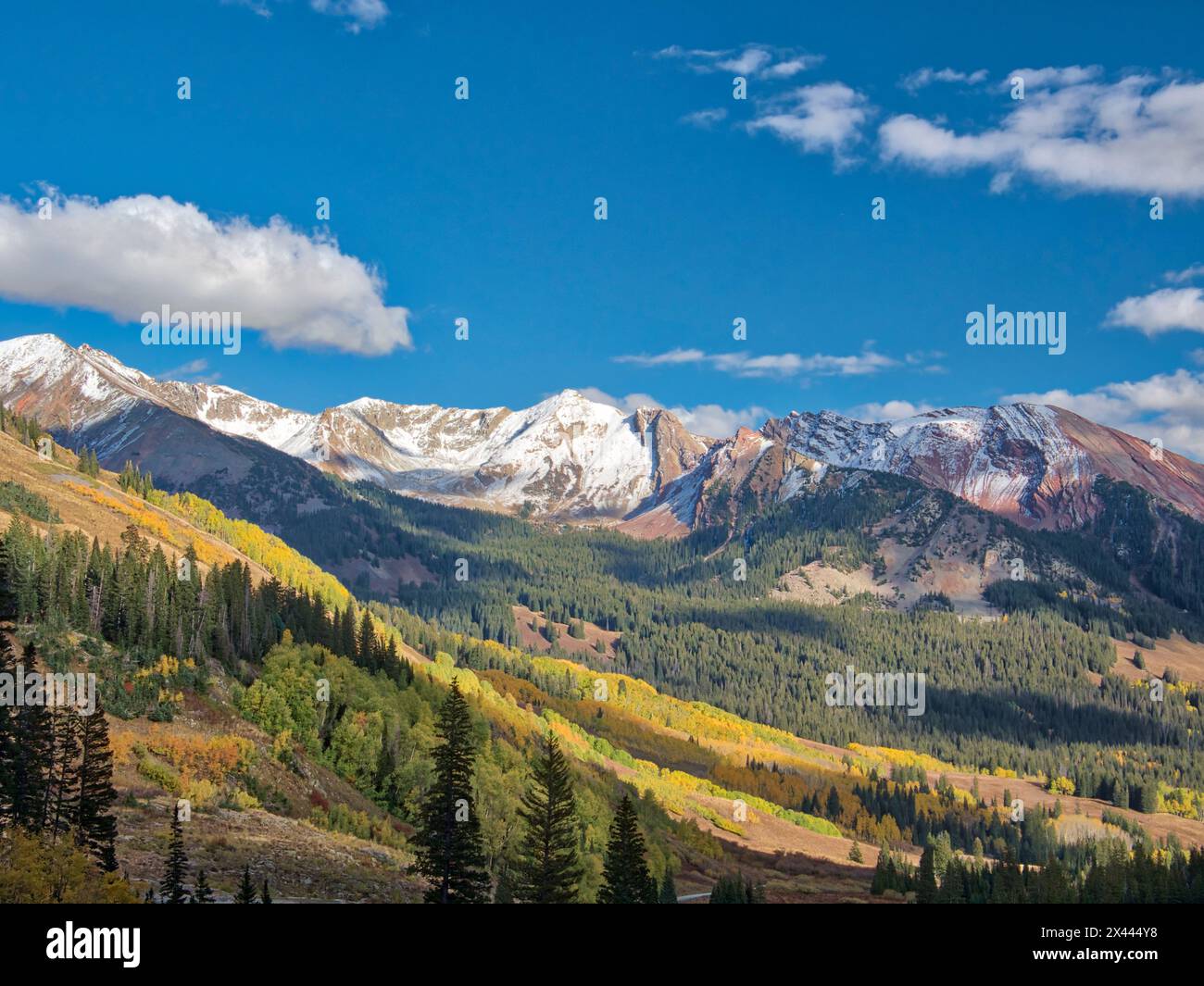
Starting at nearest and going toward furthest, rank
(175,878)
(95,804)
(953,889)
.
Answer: (175,878), (95,804), (953,889)

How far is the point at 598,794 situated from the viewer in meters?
146

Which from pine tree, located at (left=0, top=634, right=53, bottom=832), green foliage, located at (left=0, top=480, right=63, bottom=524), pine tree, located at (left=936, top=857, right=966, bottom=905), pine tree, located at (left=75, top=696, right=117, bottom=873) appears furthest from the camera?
green foliage, located at (left=0, top=480, right=63, bottom=524)

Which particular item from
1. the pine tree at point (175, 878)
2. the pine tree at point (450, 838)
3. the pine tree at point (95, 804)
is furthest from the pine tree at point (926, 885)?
the pine tree at point (95, 804)

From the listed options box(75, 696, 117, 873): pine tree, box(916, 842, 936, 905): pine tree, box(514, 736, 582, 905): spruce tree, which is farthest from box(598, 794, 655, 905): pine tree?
box(916, 842, 936, 905): pine tree

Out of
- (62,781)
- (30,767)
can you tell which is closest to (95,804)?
(62,781)

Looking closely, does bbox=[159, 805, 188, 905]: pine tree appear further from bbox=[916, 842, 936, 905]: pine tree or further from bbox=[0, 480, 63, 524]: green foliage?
bbox=[916, 842, 936, 905]: pine tree

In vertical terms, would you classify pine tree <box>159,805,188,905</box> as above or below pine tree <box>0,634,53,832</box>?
below

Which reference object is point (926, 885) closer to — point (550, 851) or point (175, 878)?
point (550, 851)

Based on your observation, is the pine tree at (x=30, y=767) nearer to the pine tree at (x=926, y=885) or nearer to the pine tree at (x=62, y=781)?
the pine tree at (x=62, y=781)

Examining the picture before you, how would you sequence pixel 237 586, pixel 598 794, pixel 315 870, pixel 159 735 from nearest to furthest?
pixel 315 870 < pixel 159 735 < pixel 237 586 < pixel 598 794
